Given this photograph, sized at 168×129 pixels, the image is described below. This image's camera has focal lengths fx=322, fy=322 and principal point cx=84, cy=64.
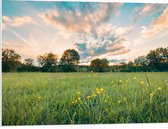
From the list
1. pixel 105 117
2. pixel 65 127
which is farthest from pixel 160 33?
pixel 65 127

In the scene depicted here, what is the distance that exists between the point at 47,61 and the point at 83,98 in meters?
0.53

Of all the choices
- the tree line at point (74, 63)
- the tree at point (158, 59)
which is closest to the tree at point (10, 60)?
the tree line at point (74, 63)

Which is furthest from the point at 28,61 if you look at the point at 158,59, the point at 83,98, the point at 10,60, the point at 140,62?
the point at 158,59

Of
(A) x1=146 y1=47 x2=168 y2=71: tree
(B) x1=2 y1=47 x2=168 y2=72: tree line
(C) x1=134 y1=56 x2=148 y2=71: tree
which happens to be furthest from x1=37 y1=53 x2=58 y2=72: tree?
(A) x1=146 y1=47 x2=168 y2=71: tree

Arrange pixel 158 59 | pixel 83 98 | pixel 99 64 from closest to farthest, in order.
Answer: pixel 83 98, pixel 99 64, pixel 158 59

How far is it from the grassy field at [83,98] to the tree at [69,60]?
0.07m

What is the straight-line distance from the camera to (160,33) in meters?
3.43

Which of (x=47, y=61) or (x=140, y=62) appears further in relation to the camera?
(x=140, y=62)

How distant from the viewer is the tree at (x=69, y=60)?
332 centimetres

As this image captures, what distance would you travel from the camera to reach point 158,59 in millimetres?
3480

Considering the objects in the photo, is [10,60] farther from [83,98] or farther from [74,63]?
[83,98]

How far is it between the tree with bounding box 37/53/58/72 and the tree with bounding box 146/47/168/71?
3.26 feet

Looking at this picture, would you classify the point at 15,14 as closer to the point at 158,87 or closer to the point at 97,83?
the point at 97,83

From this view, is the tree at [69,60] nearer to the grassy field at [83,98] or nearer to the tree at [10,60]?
the grassy field at [83,98]
